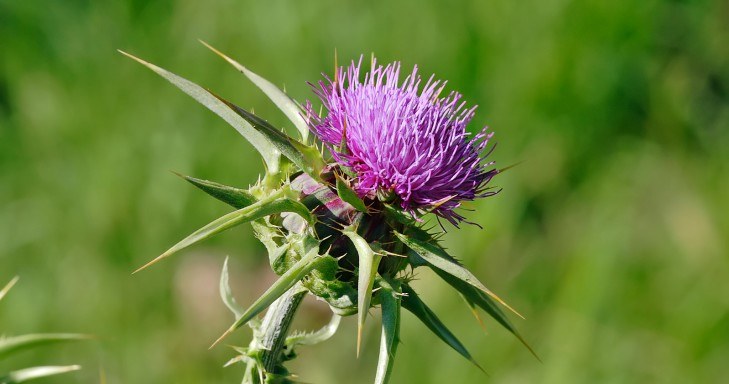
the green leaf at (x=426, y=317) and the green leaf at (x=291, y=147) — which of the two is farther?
the green leaf at (x=426, y=317)

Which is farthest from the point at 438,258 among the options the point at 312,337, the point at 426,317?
the point at 312,337

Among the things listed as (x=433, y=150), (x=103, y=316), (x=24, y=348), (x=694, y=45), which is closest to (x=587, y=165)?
(x=694, y=45)

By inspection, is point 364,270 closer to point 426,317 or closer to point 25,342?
point 426,317

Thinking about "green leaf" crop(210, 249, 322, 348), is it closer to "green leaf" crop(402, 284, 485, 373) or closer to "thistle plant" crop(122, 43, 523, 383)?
"thistle plant" crop(122, 43, 523, 383)

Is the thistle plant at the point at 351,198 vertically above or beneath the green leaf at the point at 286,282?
above

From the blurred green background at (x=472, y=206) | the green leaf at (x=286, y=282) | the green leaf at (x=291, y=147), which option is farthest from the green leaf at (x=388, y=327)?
the blurred green background at (x=472, y=206)

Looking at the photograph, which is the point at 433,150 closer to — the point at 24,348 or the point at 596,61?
the point at 24,348

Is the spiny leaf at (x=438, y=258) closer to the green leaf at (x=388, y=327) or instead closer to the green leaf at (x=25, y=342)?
the green leaf at (x=388, y=327)
